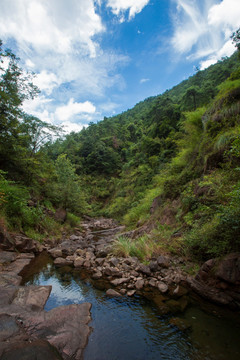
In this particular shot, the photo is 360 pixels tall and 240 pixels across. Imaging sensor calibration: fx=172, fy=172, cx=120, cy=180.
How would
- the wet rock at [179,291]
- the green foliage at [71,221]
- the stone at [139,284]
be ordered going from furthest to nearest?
the green foliage at [71,221] < the stone at [139,284] < the wet rock at [179,291]

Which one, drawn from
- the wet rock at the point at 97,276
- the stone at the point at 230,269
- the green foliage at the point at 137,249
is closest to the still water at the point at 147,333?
the stone at the point at 230,269

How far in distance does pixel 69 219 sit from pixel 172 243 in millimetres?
11515

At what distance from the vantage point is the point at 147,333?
3.25 meters

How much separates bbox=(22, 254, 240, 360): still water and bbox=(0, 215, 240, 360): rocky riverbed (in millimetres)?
230

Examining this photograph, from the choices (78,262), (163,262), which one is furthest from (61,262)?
(163,262)

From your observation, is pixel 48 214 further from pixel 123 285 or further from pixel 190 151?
pixel 190 151

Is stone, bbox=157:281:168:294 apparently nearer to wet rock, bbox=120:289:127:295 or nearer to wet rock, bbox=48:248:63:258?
wet rock, bbox=120:289:127:295

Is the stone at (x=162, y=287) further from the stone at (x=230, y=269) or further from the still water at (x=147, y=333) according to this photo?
the stone at (x=230, y=269)

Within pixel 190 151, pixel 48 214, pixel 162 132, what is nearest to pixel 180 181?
pixel 190 151

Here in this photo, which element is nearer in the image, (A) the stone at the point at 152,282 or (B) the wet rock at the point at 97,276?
(A) the stone at the point at 152,282

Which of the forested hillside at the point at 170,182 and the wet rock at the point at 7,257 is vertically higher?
the forested hillside at the point at 170,182

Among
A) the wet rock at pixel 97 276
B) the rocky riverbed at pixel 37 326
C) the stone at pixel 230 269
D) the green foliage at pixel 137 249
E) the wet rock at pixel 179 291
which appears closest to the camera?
the rocky riverbed at pixel 37 326

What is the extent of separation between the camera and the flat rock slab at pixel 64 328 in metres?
2.66

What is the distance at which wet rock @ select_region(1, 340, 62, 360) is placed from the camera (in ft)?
7.10
